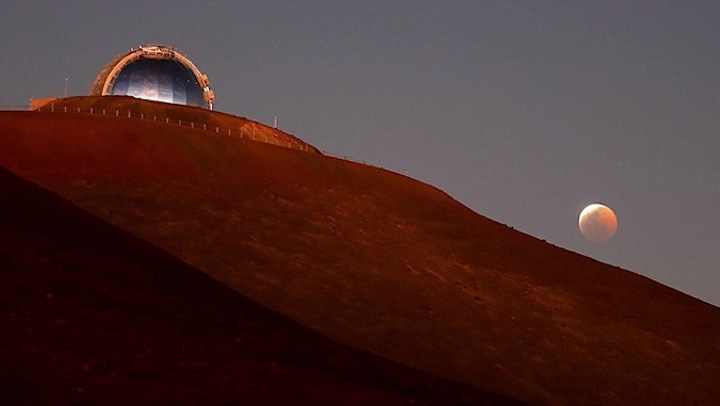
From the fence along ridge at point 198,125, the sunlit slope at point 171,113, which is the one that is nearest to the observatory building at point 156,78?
the sunlit slope at point 171,113

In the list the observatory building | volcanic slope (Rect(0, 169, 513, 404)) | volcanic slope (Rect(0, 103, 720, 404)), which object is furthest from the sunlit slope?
volcanic slope (Rect(0, 169, 513, 404))

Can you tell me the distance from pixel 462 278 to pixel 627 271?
1266cm

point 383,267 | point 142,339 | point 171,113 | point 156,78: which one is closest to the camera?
point 142,339

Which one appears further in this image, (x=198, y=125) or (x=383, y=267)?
(x=198, y=125)

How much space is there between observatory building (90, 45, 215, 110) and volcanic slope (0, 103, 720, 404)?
18.8 metres

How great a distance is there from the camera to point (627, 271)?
136 ft

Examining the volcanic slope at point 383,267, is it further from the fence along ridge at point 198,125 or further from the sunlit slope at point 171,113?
the sunlit slope at point 171,113

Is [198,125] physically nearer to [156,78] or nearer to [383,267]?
[156,78]

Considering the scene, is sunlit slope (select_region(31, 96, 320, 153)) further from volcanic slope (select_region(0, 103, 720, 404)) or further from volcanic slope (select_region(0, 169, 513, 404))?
volcanic slope (select_region(0, 169, 513, 404))

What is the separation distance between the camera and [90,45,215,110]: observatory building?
56844 millimetres

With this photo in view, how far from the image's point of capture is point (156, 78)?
57188 millimetres

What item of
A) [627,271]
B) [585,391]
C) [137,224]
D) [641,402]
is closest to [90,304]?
[137,224]

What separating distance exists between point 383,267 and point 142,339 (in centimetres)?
1402

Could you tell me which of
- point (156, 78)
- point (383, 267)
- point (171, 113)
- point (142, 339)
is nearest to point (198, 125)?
point (171, 113)
